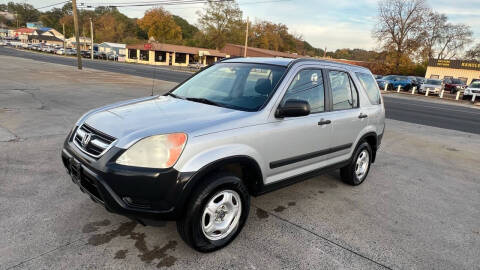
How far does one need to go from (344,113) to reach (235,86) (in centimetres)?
152

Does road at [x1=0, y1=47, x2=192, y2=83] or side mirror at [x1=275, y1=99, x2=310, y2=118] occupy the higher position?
side mirror at [x1=275, y1=99, x2=310, y2=118]

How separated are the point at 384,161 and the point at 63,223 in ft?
18.9

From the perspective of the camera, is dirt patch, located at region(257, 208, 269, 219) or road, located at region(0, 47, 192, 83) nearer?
dirt patch, located at region(257, 208, 269, 219)

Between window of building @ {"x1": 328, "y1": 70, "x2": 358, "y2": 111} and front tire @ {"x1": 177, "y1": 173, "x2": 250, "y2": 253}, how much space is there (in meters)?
1.85

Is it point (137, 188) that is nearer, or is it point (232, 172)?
point (137, 188)

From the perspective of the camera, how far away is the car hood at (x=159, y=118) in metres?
2.61

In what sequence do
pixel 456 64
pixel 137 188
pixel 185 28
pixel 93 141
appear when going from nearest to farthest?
pixel 137 188 → pixel 93 141 → pixel 456 64 → pixel 185 28

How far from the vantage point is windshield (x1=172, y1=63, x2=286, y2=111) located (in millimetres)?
3348

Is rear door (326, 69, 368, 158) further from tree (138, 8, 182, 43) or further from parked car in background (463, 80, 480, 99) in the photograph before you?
tree (138, 8, 182, 43)

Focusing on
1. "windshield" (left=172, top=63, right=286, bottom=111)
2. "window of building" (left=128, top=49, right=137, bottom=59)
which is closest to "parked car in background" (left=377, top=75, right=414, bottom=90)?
"windshield" (left=172, top=63, right=286, bottom=111)

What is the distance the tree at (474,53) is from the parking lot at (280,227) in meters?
72.4

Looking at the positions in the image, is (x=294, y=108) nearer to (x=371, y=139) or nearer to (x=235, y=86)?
(x=235, y=86)

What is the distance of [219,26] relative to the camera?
84.9 meters

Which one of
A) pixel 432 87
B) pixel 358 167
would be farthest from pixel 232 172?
pixel 432 87
